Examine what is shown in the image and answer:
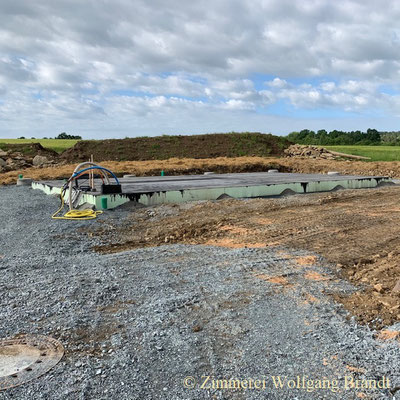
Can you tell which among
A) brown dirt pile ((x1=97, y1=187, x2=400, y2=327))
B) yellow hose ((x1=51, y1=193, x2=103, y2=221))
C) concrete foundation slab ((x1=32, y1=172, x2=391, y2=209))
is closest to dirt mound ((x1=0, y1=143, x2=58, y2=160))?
concrete foundation slab ((x1=32, y1=172, x2=391, y2=209))

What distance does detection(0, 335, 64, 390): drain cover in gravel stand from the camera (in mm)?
2570

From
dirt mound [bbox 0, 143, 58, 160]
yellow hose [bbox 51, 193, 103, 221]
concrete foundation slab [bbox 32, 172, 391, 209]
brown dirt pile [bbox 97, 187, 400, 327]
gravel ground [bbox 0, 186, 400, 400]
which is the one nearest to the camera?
gravel ground [bbox 0, 186, 400, 400]

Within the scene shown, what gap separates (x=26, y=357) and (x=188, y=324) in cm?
119

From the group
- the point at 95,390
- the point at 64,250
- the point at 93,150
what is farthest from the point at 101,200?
the point at 93,150

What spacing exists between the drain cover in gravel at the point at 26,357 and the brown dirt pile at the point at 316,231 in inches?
94.6

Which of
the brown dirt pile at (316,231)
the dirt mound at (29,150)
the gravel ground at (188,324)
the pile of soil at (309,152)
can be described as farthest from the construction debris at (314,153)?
the gravel ground at (188,324)

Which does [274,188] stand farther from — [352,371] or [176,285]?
[352,371]

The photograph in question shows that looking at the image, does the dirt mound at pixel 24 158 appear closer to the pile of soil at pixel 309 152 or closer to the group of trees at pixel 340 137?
the pile of soil at pixel 309 152

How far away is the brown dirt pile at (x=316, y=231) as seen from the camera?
3.99 m

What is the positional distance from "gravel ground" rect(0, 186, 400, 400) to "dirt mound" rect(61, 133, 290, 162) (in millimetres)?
19632

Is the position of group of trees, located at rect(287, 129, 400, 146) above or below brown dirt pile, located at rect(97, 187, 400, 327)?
above

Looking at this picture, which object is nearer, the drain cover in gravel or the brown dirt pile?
the drain cover in gravel

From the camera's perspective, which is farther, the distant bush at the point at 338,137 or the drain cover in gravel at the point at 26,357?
the distant bush at the point at 338,137

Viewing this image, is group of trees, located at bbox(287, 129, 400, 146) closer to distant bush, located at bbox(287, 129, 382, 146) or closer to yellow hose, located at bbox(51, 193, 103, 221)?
distant bush, located at bbox(287, 129, 382, 146)
